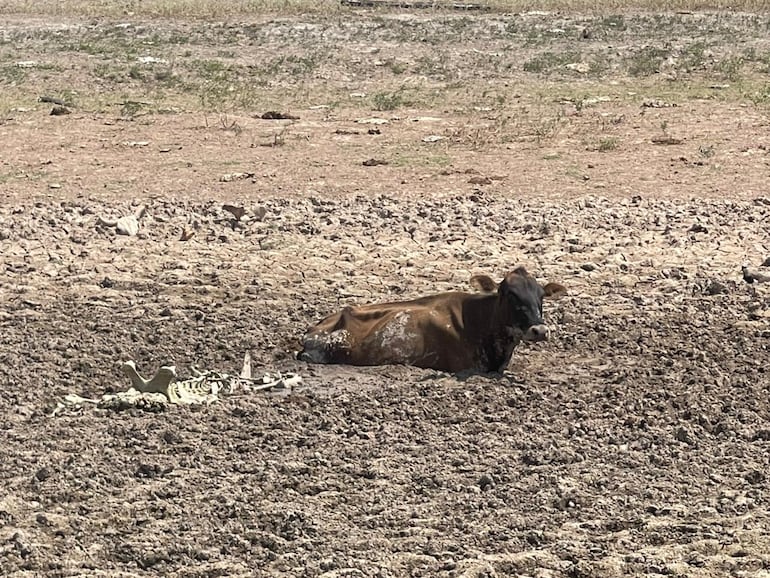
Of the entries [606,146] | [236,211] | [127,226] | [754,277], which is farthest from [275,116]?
[754,277]

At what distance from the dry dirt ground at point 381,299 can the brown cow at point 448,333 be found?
0.12 m

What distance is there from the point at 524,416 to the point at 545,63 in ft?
48.1

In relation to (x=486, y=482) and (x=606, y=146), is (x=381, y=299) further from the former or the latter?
(x=606, y=146)

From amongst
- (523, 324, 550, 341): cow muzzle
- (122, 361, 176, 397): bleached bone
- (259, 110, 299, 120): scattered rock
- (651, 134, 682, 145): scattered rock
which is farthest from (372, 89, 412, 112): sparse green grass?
(122, 361, 176, 397): bleached bone

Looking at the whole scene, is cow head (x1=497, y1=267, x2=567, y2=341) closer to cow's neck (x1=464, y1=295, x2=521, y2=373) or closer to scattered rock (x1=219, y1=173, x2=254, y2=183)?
cow's neck (x1=464, y1=295, x2=521, y2=373)

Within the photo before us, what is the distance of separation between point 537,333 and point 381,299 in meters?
2.07

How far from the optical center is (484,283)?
26.1 feet

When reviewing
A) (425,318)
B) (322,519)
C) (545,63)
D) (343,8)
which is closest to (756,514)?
(322,519)

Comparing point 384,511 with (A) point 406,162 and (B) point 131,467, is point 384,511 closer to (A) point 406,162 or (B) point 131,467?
(B) point 131,467

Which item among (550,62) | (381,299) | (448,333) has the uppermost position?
(550,62)

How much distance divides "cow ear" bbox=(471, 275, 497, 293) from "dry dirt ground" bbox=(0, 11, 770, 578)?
569 mm

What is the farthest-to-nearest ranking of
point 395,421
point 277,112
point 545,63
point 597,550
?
point 545,63, point 277,112, point 395,421, point 597,550

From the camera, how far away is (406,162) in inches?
529

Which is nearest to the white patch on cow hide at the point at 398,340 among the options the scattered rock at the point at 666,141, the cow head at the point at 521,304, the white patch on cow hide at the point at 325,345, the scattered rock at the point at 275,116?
the white patch on cow hide at the point at 325,345
